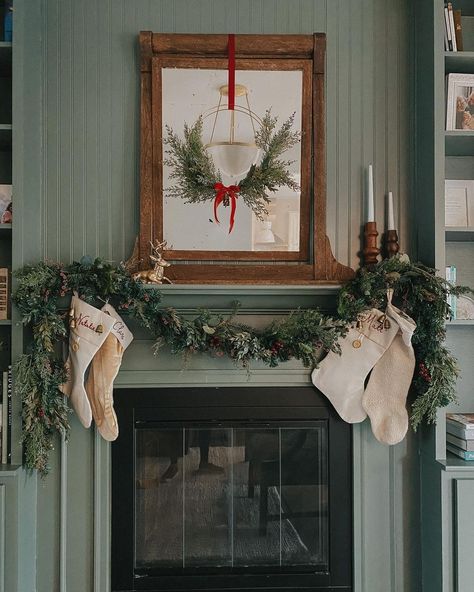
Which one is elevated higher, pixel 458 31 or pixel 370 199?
pixel 458 31

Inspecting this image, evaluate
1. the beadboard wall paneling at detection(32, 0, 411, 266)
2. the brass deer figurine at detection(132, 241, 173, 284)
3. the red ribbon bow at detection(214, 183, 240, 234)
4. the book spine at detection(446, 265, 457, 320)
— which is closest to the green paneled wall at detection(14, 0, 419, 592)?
the beadboard wall paneling at detection(32, 0, 411, 266)

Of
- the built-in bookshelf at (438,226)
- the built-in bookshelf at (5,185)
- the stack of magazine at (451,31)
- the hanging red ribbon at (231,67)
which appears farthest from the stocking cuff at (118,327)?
the stack of magazine at (451,31)

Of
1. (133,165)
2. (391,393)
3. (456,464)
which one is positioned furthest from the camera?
(133,165)

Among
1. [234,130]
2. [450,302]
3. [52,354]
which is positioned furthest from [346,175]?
[52,354]

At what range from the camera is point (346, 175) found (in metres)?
2.28

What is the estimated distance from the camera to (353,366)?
2170mm

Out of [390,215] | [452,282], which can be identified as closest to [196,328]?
[390,215]

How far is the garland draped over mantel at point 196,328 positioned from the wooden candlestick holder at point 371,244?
106 mm

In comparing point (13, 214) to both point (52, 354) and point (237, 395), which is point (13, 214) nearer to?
point (52, 354)

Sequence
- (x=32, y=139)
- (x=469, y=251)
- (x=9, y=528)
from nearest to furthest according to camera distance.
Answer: (x=9, y=528)
(x=32, y=139)
(x=469, y=251)

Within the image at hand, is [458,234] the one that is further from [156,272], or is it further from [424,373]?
[156,272]

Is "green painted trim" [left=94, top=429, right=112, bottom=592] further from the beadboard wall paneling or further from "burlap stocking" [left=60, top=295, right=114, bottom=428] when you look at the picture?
the beadboard wall paneling

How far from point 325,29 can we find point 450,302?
3.89ft

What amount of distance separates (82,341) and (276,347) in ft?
2.32
